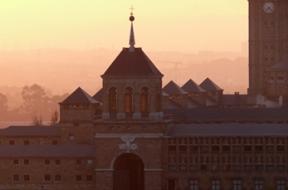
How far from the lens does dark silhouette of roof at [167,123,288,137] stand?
79875mm

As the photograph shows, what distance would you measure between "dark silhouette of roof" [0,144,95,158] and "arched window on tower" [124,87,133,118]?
412cm

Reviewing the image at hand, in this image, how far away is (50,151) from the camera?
8406 centimetres

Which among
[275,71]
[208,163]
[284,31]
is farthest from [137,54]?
[284,31]

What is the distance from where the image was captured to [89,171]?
8294 centimetres

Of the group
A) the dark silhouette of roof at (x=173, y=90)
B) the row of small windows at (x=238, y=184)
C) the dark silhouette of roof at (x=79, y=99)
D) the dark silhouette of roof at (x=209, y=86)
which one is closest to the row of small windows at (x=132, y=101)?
the row of small windows at (x=238, y=184)

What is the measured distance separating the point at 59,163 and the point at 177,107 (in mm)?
21060

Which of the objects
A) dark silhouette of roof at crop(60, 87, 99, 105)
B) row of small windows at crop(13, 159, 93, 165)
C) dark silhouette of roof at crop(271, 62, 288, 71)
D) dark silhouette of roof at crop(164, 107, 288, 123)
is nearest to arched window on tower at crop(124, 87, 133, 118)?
row of small windows at crop(13, 159, 93, 165)

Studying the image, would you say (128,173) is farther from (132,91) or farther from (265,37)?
(265,37)

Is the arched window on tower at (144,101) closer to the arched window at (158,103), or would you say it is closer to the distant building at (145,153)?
the distant building at (145,153)

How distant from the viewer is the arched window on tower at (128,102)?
80750 millimetres

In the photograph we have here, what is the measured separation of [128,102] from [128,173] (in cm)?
496

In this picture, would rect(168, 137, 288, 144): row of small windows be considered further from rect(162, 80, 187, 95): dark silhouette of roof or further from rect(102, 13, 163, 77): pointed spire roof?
rect(162, 80, 187, 95): dark silhouette of roof

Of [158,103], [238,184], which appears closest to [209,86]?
[158,103]

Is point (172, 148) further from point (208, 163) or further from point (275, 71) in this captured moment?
point (275, 71)
